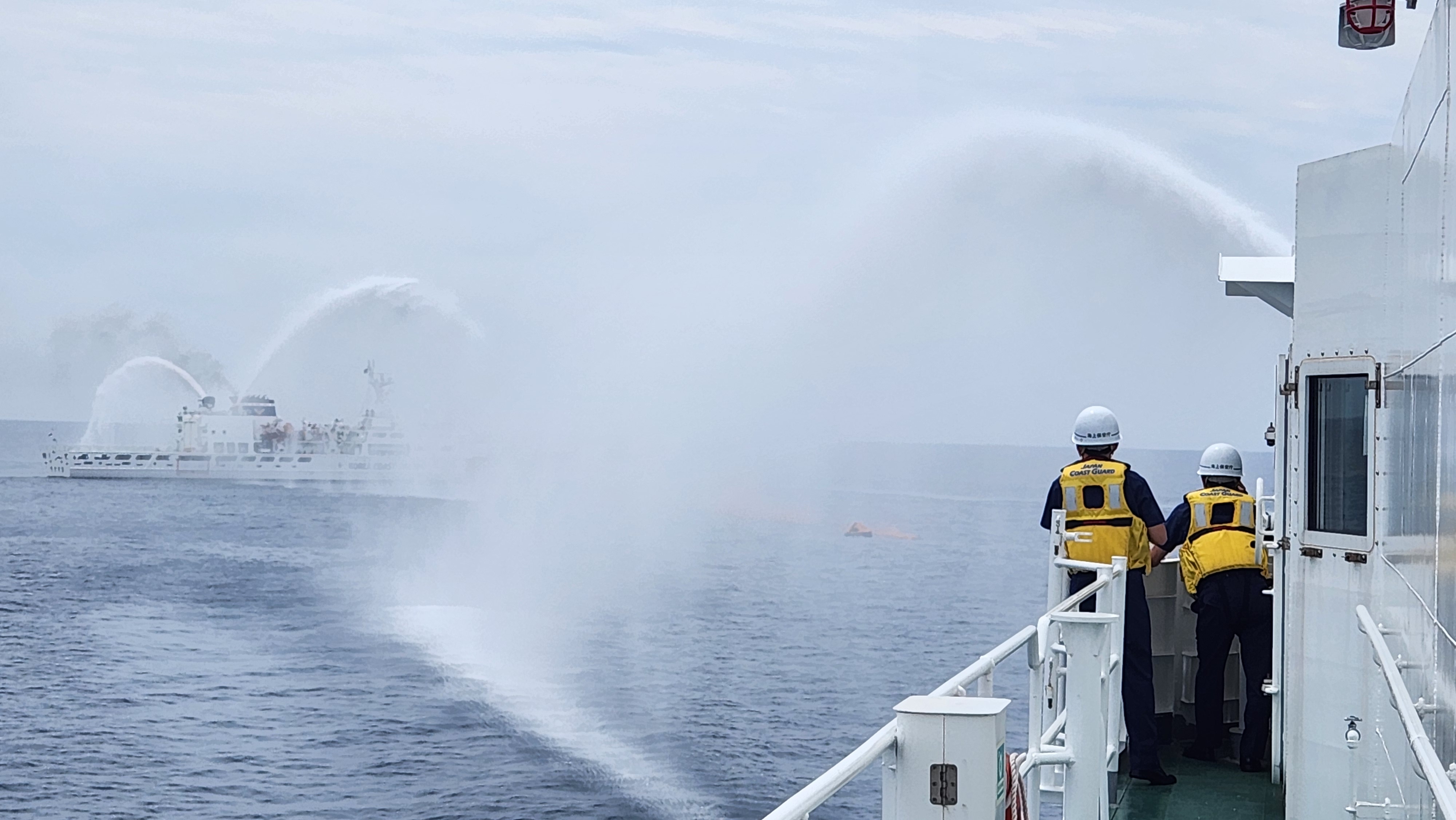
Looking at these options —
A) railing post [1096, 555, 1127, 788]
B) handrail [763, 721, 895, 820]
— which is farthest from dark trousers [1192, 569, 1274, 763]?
Answer: handrail [763, 721, 895, 820]

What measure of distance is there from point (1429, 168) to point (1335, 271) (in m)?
2.67

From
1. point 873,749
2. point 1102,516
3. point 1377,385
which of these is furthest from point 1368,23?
point 1102,516

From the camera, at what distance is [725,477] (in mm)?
115188

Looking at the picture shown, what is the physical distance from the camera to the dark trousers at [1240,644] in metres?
7.06

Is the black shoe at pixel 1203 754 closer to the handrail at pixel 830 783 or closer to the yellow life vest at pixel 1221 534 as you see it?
the yellow life vest at pixel 1221 534

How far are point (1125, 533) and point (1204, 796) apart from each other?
136 cm

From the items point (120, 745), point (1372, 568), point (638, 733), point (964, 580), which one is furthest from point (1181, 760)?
point (964, 580)

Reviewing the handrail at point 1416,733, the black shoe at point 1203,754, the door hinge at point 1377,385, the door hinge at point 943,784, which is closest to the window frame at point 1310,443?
the door hinge at point 1377,385

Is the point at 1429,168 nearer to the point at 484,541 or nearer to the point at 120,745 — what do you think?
the point at 120,745

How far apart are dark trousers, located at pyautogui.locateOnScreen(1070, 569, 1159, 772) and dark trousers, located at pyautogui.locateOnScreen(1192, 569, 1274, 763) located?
0.56 metres

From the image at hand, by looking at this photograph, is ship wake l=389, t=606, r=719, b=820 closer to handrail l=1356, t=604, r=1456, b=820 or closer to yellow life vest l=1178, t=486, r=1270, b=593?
yellow life vest l=1178, t=486, r=1270, b=593

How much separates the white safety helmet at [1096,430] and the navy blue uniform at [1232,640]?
0.66 metres

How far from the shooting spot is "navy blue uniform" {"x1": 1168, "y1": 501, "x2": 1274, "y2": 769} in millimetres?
7059

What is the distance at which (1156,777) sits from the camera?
6.77 m
